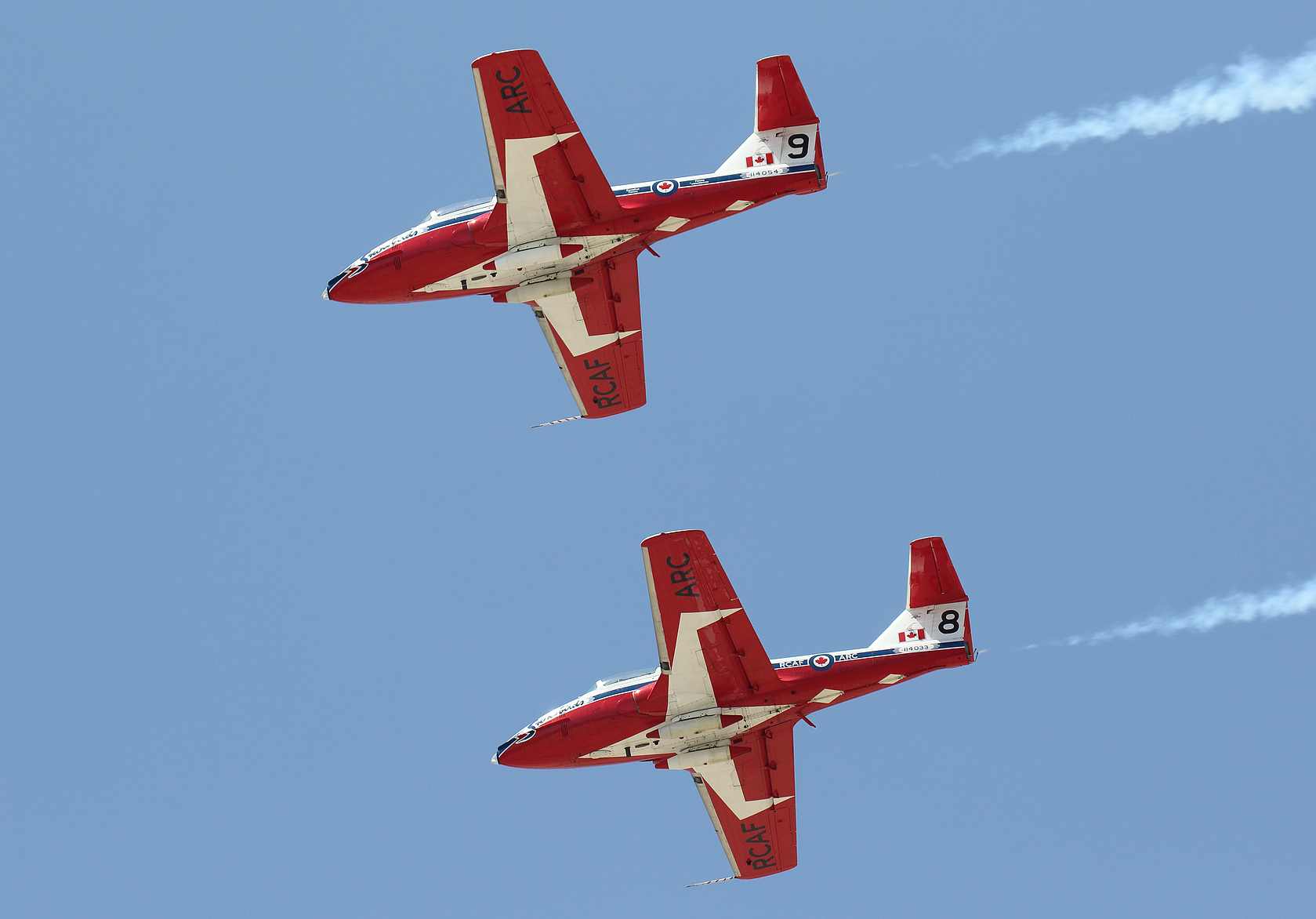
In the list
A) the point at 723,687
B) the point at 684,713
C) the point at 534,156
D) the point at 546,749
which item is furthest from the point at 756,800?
the point at 534,156

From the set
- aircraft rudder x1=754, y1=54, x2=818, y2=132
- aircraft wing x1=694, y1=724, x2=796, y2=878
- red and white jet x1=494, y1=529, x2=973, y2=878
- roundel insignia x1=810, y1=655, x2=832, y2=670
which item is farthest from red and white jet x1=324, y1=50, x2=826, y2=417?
aircraft wing x1=694, y1=724, x2=796, y2=878

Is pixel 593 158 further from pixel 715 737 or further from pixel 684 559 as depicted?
pixel 715 737

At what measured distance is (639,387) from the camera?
50344 millimetres

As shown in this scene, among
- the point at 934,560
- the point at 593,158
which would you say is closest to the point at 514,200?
the point at 593,158

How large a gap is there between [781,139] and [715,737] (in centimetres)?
1439

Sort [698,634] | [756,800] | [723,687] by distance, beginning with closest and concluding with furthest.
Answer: [698,634], [723,687], [756,800]

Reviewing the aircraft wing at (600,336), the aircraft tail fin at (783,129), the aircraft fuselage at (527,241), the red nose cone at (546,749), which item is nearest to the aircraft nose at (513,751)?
the red nose cone at (546,749)

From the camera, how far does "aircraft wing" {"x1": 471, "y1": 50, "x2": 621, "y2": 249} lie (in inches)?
1714

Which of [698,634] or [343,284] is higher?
[343,284]

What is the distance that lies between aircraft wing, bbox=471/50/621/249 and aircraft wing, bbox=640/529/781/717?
8.42m

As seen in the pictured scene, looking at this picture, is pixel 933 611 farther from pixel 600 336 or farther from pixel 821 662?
pixel 600 336

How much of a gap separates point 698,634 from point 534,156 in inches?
454

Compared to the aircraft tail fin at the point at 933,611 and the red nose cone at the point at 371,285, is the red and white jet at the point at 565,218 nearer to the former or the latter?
the red nose cone at the point at 371,285

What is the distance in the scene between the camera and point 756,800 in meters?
48.1
